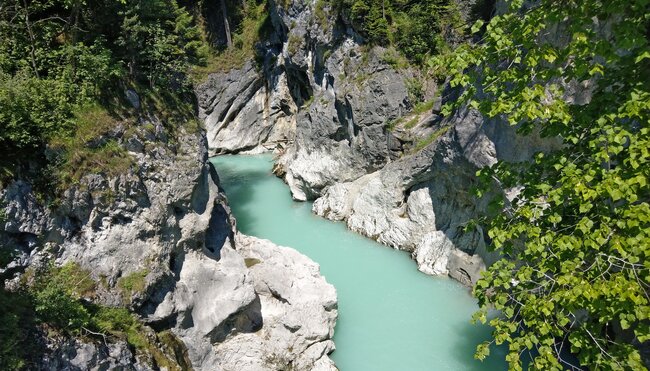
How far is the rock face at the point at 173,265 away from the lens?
9391 millimetres

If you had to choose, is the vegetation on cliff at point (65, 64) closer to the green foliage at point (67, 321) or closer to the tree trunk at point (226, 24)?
the green foliage at point (67, 321)

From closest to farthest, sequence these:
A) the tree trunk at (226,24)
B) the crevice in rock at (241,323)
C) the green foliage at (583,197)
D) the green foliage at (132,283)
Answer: the green foliage at (583,197), the green foliage at (132,283), the crevice in rock at (241,323), the tree trunk at (226,24)

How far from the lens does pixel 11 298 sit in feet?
26.0

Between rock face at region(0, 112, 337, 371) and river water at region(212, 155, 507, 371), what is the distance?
1132 millimetres

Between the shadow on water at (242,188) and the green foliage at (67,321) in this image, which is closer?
the green foliage at (67,321)

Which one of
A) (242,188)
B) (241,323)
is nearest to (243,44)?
(242,188)

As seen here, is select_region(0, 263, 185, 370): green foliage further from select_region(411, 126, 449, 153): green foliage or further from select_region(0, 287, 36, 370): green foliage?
select_region(411, 126, 449, 153): green foliage

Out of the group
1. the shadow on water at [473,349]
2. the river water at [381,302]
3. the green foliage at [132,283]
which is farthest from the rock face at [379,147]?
the green foliage at [132,283]

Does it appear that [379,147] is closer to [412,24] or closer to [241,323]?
[412,24]

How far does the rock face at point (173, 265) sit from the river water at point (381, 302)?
1.13m

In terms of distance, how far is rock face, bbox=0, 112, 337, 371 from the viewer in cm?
939

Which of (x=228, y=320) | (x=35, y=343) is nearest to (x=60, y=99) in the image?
(x=35, y=343)

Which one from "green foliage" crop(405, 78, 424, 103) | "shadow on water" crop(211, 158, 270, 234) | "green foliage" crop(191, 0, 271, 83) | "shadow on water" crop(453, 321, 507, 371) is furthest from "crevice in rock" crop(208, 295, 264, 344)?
"green foliage" crop(191, 0, 271, 83)

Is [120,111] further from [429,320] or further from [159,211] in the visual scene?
[429,320]
